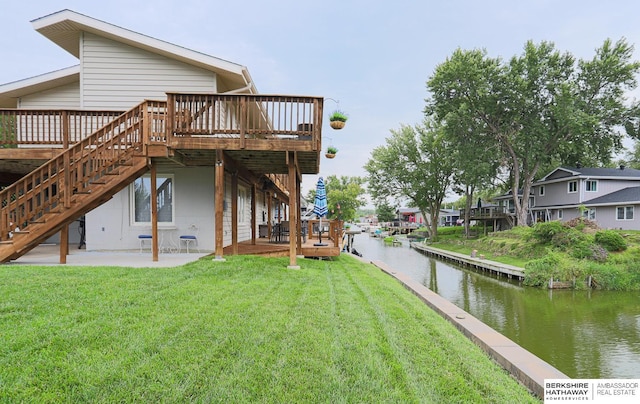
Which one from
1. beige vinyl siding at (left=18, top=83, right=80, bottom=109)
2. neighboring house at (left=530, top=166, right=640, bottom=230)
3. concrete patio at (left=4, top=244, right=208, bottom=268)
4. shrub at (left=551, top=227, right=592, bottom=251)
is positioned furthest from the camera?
neighboring house at (left=530, top=166, right=640, bottom=230)

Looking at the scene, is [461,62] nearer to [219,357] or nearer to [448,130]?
[448,130]

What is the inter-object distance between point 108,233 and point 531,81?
92.3ft

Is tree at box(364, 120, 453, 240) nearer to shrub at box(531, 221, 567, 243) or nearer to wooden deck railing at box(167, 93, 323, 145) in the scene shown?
shrub at box(531, 221, 567, 243)

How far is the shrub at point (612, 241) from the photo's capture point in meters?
15.5

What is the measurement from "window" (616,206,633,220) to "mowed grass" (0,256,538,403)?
25.9 metres

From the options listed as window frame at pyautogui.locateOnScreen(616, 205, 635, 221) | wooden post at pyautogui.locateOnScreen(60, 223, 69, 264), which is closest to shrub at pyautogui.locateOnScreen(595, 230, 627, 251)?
window frame at pyautogui.locateOnScreen(616, 205, 635, 221)

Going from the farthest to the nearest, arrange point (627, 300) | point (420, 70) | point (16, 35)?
point (420, 70) → point (16, 35) → point (627, 300)

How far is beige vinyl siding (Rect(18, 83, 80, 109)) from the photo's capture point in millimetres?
10320

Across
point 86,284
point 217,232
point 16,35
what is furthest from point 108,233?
point 16,35

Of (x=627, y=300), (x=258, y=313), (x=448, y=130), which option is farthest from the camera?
(x=448, y=130)

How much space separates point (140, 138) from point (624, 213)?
2946cm

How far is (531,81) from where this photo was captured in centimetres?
2475

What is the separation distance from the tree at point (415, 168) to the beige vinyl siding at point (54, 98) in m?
29.5

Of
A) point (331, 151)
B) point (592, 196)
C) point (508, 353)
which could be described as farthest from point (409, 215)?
point (508, 353)
